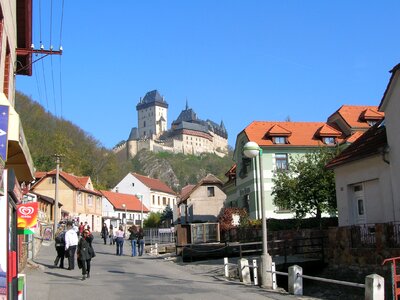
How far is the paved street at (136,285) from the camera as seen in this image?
1420 centimetres

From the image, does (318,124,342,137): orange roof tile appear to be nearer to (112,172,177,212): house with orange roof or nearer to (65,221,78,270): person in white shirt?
(65,221,78,270): person in white shirt

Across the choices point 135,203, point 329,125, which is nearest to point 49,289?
point 329,125

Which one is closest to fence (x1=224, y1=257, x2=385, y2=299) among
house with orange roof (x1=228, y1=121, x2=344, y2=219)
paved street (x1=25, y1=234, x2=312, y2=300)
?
paved street (x1=25, y1=234, x2=312, y2=300)

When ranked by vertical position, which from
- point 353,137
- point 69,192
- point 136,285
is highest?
point 353,137

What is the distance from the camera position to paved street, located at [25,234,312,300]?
14195mm

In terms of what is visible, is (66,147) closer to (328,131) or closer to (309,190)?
(328,131)

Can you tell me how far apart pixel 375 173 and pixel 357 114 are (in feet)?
92.5

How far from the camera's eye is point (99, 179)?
112 meters

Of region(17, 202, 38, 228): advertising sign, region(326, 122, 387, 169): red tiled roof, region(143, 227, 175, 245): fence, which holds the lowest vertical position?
region(143, 227, 175, 245): fence

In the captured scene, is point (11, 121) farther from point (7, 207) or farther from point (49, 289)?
point (49, 289)

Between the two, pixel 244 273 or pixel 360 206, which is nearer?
pixel 244 273

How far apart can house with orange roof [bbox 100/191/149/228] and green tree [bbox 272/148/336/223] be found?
61.2 meters

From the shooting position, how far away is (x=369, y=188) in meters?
21.9

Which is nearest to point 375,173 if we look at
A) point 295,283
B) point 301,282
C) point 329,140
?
point 301,282
